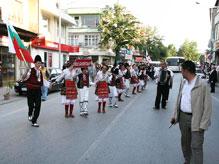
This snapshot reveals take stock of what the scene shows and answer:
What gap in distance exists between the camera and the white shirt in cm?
538

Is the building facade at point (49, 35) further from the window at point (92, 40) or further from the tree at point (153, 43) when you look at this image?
the tree at point (153, 43)

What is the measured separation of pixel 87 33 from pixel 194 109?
55948 millimetres

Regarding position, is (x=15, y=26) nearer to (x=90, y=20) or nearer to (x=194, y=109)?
(x=194, y=109)

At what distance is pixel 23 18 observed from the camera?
98.8 ft

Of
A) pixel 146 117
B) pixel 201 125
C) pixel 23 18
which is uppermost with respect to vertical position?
pixel 23 18

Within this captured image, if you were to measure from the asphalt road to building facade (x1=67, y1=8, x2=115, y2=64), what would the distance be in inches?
1858

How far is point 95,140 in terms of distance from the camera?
802 cm

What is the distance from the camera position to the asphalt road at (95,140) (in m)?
6.50

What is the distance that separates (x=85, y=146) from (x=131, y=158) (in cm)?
123

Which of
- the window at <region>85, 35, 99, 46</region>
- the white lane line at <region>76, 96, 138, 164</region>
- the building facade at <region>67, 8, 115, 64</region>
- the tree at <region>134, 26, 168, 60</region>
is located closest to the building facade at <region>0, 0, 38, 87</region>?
the white lane line at <region>76, 96, 138, 164</region>

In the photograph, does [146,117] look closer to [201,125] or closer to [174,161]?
[174,161]

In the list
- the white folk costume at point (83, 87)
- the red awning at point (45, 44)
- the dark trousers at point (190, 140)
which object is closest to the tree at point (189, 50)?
the red awning at point (45, 44)

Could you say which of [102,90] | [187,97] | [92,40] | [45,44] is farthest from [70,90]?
[92,40]

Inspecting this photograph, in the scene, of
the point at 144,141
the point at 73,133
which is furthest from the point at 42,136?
the point at 144,141
